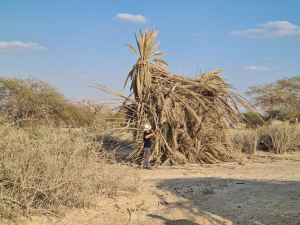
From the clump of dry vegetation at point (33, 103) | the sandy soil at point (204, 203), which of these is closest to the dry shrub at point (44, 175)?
the sandy soil at point (204, 203)

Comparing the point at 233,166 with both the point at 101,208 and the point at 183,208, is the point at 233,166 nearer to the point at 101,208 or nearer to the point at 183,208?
the point at 183,208

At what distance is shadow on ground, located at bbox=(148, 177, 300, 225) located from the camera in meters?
4.72

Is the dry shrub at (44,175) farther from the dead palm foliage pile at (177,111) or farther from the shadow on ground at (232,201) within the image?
the dead palm foliage pile at (177,111)

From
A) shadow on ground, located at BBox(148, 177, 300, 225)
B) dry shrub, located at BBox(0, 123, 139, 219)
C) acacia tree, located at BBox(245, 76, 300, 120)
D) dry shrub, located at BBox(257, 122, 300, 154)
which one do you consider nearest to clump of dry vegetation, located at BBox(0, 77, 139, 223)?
dry shrub, located at BBox(0, 123, 139, 219)

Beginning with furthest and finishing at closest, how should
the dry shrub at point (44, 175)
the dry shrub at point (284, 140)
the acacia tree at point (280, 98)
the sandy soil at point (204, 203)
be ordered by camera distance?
the acacia tree at point (280, 98)
the dry shrub at point (284, 140)
the sandy soil at point (204, 203)
the dry shrub at point (44, 175)

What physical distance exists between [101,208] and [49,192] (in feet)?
3.75

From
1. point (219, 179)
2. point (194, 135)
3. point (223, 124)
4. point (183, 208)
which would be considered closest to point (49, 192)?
point (183, 208)

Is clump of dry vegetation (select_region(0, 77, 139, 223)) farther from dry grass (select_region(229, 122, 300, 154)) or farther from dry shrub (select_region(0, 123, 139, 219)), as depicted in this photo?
dry grass (select_region(229, 122, 300, 154))

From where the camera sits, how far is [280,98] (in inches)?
856

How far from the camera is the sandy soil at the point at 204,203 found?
15.9ft

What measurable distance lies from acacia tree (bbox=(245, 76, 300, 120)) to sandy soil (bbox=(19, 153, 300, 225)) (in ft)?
46.7

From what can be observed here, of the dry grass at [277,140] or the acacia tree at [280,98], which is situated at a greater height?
the acacia tree at [280,98]

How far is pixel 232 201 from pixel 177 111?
4.96 metres

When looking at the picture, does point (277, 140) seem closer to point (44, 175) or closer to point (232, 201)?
point (232, 201)
